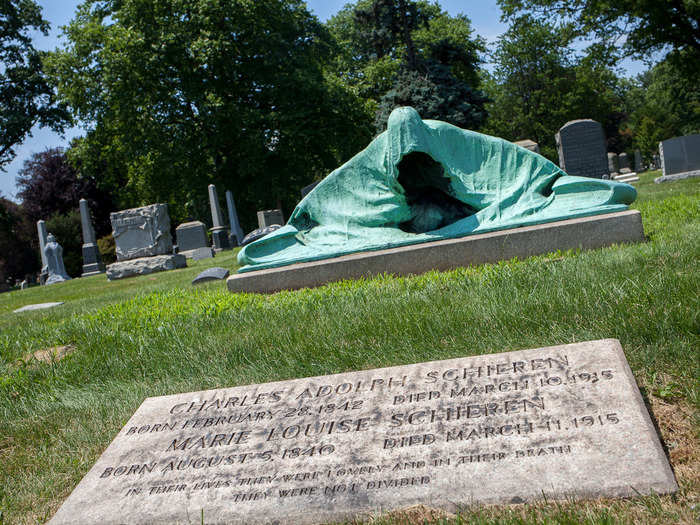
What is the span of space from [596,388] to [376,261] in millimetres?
4197

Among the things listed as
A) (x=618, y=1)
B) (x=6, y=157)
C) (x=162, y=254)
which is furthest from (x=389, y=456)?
(x=6, y=157)

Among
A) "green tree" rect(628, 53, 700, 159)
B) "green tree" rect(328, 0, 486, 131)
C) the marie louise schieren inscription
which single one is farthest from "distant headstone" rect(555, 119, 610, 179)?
"green tree" rect(628, 53, 700, 159)

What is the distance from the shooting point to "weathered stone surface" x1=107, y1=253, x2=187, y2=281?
16719 mm

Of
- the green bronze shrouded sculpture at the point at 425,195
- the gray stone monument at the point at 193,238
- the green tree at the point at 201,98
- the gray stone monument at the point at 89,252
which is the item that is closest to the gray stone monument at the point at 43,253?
the gray stone monument at the point at 89,252

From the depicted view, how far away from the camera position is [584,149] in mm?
18531

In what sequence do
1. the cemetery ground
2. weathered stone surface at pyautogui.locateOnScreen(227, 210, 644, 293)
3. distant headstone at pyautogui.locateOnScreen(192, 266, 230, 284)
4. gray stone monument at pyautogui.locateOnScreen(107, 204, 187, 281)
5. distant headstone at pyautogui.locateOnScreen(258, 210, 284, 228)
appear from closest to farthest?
1. the cemetery ground
2. weathered stone surface at pyautogui.locateOnScreen(227, 210, 644, 293)
3. distant headstone at pyautogui.locateOnScreen(192, 266, 230, 284)
4. gray stone monument at pyautogui.locateOnScreen(107, 204, 187, 281)
5. distant headstone at pyautogui.locateOnScreen(258, 210, 284, 228)

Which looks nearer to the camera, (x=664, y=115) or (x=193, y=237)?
(x=193, y=237)

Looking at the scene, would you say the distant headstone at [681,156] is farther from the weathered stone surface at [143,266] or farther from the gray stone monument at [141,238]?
the gray stone monument at [141,238]

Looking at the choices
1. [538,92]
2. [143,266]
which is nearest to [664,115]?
[538,92]

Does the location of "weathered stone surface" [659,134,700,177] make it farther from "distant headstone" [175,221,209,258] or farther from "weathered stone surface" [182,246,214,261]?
"distant headstone" [175,221,209,258]

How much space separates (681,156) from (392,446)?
63.4 ft

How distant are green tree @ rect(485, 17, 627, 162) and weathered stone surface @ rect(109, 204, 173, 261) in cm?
3087

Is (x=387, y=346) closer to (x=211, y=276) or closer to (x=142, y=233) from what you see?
(x=211, y=276)

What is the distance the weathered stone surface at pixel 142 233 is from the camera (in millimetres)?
17266
